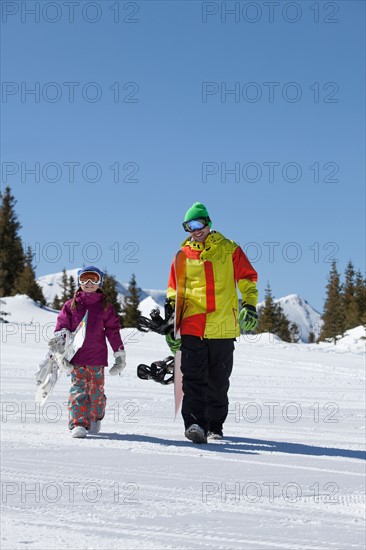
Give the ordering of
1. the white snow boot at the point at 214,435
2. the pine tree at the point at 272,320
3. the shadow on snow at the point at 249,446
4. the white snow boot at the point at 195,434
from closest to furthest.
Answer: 1. the shadow on snow at the point at 249,446
2. the white snow boot at the point at 195,434
3. the white snow boot at the point at 214,435
4. the pine tree at the point at 272,320

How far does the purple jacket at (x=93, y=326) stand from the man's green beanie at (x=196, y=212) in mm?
1054

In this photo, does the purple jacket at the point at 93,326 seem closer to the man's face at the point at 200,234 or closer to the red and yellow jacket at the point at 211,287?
the red and yellow jacket at the point at 211,287

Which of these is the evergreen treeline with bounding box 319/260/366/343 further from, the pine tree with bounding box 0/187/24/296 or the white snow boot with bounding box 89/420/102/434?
the white snow boot with bounding box 89/420/102/434

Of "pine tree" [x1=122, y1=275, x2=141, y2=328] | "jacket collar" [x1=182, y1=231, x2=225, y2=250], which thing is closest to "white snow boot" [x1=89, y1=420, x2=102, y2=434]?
"jacket collar" [x1=182, y1=231, x2=225, y2=250]

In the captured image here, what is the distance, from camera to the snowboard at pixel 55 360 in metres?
5.51

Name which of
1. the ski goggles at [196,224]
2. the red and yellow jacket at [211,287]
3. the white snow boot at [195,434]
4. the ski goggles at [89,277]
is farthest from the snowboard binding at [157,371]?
the ski goggles at [196,224]

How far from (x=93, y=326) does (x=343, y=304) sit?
5720 cm

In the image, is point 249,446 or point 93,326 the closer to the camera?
point 249,446

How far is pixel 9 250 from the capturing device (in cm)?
4656

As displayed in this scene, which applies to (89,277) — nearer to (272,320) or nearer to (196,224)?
(196,224)

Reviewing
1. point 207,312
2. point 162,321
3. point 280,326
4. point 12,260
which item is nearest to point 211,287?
point 207,312

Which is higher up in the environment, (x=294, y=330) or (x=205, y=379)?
(x=205, y=379)

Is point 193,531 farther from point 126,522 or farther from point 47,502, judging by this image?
point 47,502

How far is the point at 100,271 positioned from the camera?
227 inches
